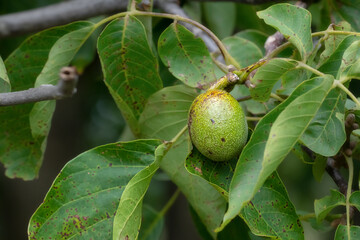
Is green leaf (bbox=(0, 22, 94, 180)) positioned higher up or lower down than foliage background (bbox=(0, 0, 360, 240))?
higher up

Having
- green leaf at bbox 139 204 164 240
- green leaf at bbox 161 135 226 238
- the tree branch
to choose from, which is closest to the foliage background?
the tree branch

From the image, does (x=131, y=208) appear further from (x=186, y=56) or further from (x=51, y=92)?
(x=186, y=56)

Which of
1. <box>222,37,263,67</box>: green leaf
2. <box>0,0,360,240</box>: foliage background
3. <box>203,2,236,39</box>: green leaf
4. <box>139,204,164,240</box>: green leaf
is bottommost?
<box>0,0,360,240</box>: foliage background

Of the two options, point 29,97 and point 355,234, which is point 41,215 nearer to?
point 29,97

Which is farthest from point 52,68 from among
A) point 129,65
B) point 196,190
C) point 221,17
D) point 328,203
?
point 221,17

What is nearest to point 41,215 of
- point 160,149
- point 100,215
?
point 100,215

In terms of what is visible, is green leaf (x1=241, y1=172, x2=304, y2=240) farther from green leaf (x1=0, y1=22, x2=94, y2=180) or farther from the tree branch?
the tree branch

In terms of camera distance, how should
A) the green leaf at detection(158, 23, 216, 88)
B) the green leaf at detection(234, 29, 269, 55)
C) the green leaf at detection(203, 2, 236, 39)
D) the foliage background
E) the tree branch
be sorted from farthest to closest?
the foliage background, the green leaf at detection(203, 2, 236, 39), the tree branch, the green leaf at detection(234, 29, 269, 55), the green leaf at detection(158, 23, 216, 88)
